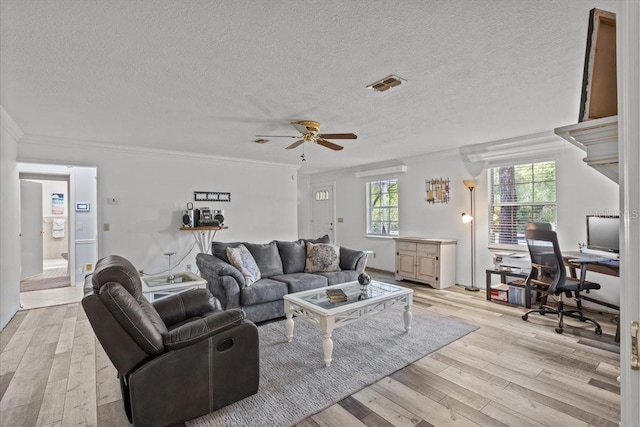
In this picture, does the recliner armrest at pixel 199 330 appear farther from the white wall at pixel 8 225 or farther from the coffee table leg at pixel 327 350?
the white wall at pixel 8 225

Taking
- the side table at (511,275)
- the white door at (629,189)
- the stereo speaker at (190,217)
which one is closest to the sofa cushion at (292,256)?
the stereo speaker at (190,217)

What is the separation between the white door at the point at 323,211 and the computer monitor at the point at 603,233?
4.95 meters

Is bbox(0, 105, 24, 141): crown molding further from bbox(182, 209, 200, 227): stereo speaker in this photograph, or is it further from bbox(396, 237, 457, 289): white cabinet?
bbox(396, 237, 457, 289): white cabinet

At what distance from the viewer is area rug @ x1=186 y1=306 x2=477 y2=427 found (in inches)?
80.0

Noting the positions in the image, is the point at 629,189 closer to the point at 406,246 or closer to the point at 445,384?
the point at 445,384

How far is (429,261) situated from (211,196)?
397 centimetres

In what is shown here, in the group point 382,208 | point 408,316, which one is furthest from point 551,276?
point 382,208

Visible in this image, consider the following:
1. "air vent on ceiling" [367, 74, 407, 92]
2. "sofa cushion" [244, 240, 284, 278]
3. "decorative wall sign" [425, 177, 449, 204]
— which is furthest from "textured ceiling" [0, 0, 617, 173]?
"decorative wall sign" [425, 177, 449, 204]

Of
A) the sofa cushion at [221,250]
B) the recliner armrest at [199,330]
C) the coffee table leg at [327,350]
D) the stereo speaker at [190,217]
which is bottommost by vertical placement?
the coffee table leg at [327,350]

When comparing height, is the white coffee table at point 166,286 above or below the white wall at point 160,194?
below

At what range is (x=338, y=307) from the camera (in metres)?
2.75

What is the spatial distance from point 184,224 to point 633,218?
562cm

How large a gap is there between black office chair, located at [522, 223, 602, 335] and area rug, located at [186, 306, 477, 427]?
923 millimetres

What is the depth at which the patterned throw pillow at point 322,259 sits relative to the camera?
173 inches
